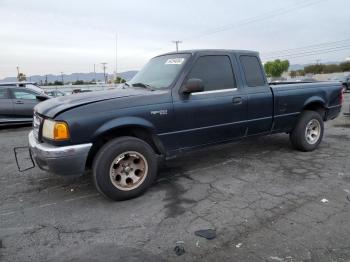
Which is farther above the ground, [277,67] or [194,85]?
[277,67]

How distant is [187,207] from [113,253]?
3.99 feet

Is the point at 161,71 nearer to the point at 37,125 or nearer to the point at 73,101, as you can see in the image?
the point at 73,101

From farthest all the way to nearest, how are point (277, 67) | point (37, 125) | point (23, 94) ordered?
point (277, 67) < point (23, 94) < point (37, 125)

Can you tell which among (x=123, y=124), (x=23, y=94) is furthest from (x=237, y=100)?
(x=23, y=94)

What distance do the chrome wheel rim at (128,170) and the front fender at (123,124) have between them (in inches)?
13.7

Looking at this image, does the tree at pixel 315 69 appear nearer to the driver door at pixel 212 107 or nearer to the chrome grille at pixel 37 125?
the driver door at pixel 212 107

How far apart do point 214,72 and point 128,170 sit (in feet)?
6.69

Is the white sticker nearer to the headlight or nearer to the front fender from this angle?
the front fender

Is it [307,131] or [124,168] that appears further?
[307,131]

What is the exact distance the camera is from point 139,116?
440cm

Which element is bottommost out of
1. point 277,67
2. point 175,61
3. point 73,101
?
point 73,101

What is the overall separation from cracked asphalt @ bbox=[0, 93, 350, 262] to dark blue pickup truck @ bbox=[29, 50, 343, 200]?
1.61 feet

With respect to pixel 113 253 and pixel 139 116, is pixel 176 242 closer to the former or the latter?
pixel 113 253

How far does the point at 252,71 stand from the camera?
5801mm
